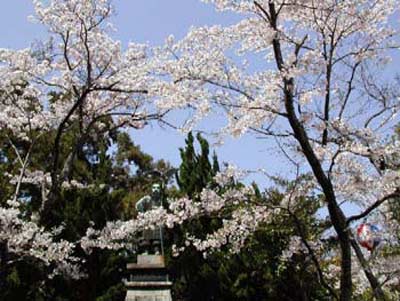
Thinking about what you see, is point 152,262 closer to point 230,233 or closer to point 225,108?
point 230,233

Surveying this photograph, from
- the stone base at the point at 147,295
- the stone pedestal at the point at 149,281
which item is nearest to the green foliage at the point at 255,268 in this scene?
the stone pedestal at the point at 149,281

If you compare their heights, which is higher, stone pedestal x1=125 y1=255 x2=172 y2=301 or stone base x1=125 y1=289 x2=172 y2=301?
stone pedestal x1=125 y1=255 x2=172 y2=301

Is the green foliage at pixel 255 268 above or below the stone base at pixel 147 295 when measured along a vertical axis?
A: above

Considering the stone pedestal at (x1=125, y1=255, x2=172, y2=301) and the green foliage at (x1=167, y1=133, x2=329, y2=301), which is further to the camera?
the green foliage at (x1=167, y1=133, x2=329, y2=301)

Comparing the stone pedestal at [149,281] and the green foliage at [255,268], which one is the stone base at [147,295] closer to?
the stone pedestal at [149,281]

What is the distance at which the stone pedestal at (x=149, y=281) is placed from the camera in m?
6.79

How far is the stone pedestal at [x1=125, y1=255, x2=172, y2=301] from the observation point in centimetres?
Result: 679

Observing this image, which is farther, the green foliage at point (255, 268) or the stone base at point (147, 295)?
the green foliage at point (255, 268)

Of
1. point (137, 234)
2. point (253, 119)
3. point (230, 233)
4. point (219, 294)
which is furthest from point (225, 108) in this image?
point (219, 294)

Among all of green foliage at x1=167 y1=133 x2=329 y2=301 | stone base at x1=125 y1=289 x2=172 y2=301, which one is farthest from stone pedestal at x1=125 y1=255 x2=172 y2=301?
green foliage at x1=167 y1=133 x2=329 y2=301

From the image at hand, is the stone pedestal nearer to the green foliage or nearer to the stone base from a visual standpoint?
the stone base

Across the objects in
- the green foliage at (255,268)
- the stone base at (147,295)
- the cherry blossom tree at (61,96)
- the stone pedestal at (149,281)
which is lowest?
the stone base at (147,295)

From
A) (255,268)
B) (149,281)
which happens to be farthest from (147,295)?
(255,268)

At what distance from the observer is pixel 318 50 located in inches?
272
